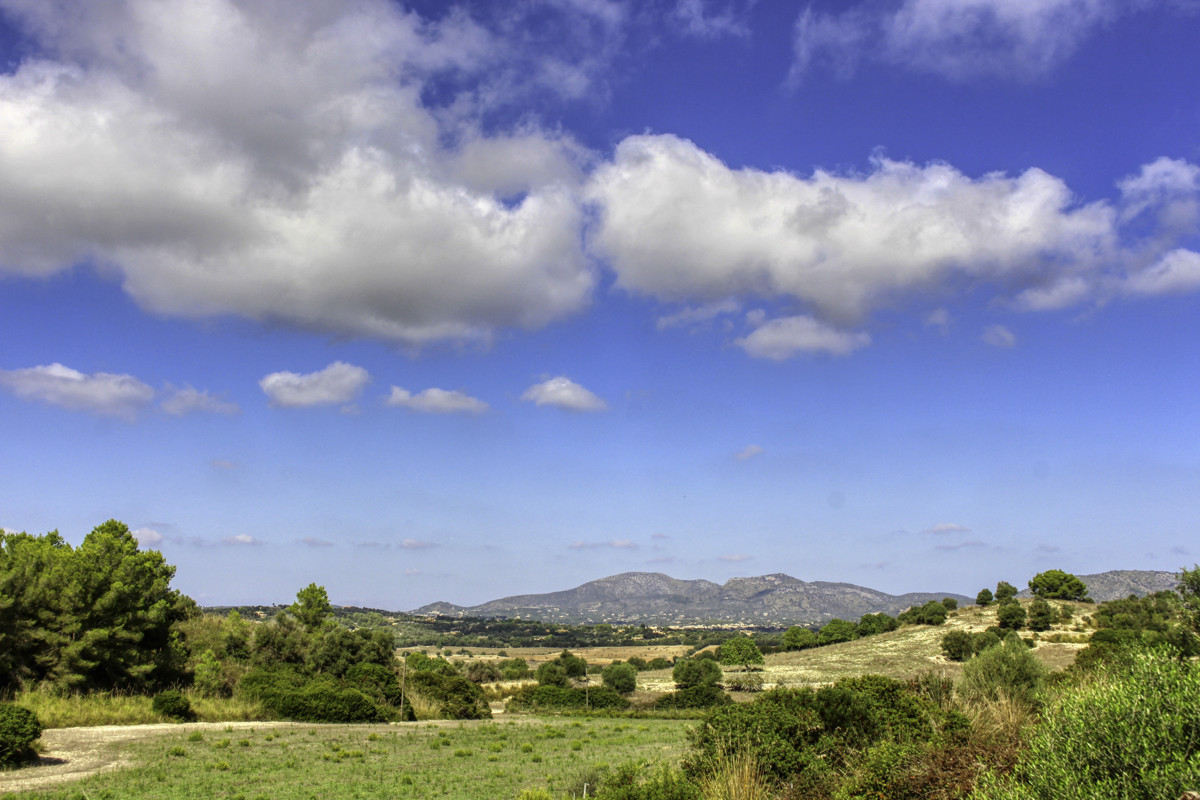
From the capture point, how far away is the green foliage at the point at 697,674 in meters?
54.9

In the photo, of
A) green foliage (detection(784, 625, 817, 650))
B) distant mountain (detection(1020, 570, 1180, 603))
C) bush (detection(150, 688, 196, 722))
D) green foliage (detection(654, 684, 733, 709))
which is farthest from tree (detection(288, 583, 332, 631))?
distant mountain (detection(1020, 570, 1180, 603))

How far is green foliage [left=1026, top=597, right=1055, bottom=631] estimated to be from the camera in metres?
63.6

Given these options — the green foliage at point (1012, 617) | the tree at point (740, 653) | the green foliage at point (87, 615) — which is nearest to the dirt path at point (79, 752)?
the green foliage at point (87, 615)

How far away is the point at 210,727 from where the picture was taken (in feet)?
90.4

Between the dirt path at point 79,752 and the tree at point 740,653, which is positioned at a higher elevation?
the dirt path at point 79,752

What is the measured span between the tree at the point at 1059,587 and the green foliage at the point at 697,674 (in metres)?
44.2

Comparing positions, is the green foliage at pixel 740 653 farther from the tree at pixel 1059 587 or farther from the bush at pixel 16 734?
the bush at pixel 16 734

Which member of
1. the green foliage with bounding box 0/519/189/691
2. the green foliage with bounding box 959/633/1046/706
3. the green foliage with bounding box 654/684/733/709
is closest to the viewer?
the green foliage with bounding box 959/633/1046/706

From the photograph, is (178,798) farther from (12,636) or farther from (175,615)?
(175,615)

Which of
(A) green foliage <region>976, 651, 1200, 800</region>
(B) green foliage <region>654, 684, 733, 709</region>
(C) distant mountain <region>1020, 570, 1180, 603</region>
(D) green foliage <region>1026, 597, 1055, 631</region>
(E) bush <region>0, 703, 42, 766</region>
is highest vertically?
(A) green foliage <region>976, 651, 1200, 800</region>

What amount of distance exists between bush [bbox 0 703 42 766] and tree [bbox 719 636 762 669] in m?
62.4

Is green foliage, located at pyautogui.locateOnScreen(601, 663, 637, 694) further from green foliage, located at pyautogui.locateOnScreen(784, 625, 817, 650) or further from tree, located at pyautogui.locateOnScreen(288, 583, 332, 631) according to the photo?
green foliage, located at pyautogui.locateOnScreen(784, 625, 817, 650)

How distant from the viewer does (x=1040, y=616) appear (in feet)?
211

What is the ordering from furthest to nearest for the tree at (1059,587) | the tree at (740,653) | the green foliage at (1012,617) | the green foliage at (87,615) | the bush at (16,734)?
the tree at (1059,587) → the tree at (740,653) → the green foliage at (1012,617) → the green foliage at (87,615) → the bush at (16,734)
